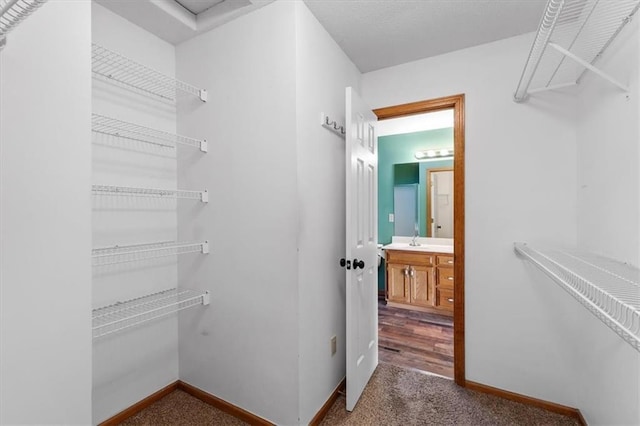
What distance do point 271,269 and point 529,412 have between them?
189 cm

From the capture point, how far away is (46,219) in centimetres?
90

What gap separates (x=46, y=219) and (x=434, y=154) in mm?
4058

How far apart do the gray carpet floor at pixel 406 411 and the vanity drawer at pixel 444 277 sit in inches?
60.1

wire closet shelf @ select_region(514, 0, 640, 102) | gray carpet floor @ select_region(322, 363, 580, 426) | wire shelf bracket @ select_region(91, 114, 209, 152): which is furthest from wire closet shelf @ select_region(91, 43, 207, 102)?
gray carpet floor @ select_region(322, 363, 580, 426)

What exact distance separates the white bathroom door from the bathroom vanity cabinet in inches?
57.5

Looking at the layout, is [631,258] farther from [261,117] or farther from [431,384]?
[261,117]

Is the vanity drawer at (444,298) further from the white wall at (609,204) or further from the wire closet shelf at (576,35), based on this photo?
the wire closet shelf at (576,35)

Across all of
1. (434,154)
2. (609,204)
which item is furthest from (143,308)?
(434,154)

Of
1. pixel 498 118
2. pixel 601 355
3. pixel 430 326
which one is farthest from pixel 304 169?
pixel 430 326

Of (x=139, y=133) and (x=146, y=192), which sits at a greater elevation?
(x=139, y=133)

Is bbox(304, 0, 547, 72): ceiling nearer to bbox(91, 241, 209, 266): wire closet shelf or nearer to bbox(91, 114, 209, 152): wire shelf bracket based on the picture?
bbox(91, 114, 209, 152): wire shelf bracket

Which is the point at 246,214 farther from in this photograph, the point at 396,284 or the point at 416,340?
the point at 396,284

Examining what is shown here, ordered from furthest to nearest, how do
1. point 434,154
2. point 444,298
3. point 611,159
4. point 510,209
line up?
1. point 434,154
2. point 444,298
3. point 510,209
4. point 611,159

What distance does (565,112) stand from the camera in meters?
1.81
